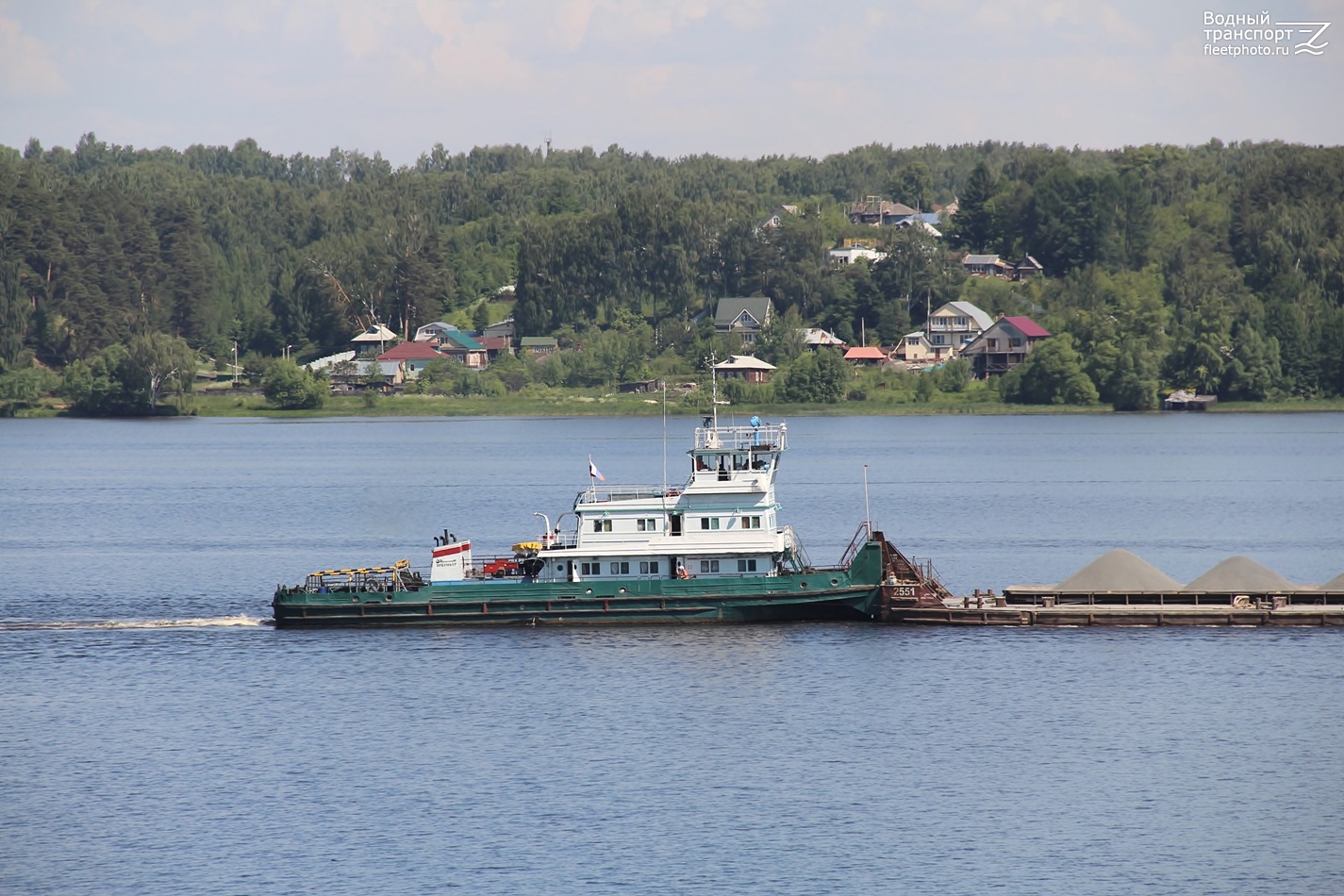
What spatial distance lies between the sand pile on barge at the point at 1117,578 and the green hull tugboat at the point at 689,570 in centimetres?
556

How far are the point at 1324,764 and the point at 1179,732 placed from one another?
4709 mm

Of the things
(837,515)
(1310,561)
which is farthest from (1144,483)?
(1310,561)

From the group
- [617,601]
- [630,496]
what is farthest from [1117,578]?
[617,601]

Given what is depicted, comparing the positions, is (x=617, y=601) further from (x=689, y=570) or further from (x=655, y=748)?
(x=655, y=748)

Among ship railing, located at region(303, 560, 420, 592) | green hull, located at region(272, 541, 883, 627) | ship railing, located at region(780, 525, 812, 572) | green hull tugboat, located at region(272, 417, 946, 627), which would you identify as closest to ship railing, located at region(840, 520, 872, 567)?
green hull tugboat, located at region(272, 417, 946, 627)

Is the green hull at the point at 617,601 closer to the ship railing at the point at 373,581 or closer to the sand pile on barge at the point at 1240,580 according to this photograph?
the ship railing at the point at 373,581

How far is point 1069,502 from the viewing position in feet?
381

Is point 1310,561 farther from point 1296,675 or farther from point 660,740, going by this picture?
point 660,740

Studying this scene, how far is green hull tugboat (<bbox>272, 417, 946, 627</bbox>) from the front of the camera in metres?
66.2

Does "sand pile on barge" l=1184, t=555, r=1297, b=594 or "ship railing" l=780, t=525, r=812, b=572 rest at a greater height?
"ship railing" l=780, t=525, r=812, b=572

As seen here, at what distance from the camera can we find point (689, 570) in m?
67.2

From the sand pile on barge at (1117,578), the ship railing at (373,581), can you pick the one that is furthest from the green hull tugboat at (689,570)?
the sand pile on barge at (1117,578)

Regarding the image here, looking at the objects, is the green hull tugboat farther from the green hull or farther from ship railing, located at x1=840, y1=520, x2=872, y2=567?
ship railing, located at x1=840, y1=520, x2=872, y2=567

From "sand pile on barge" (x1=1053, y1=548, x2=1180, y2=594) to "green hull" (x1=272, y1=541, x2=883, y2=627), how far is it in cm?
845
